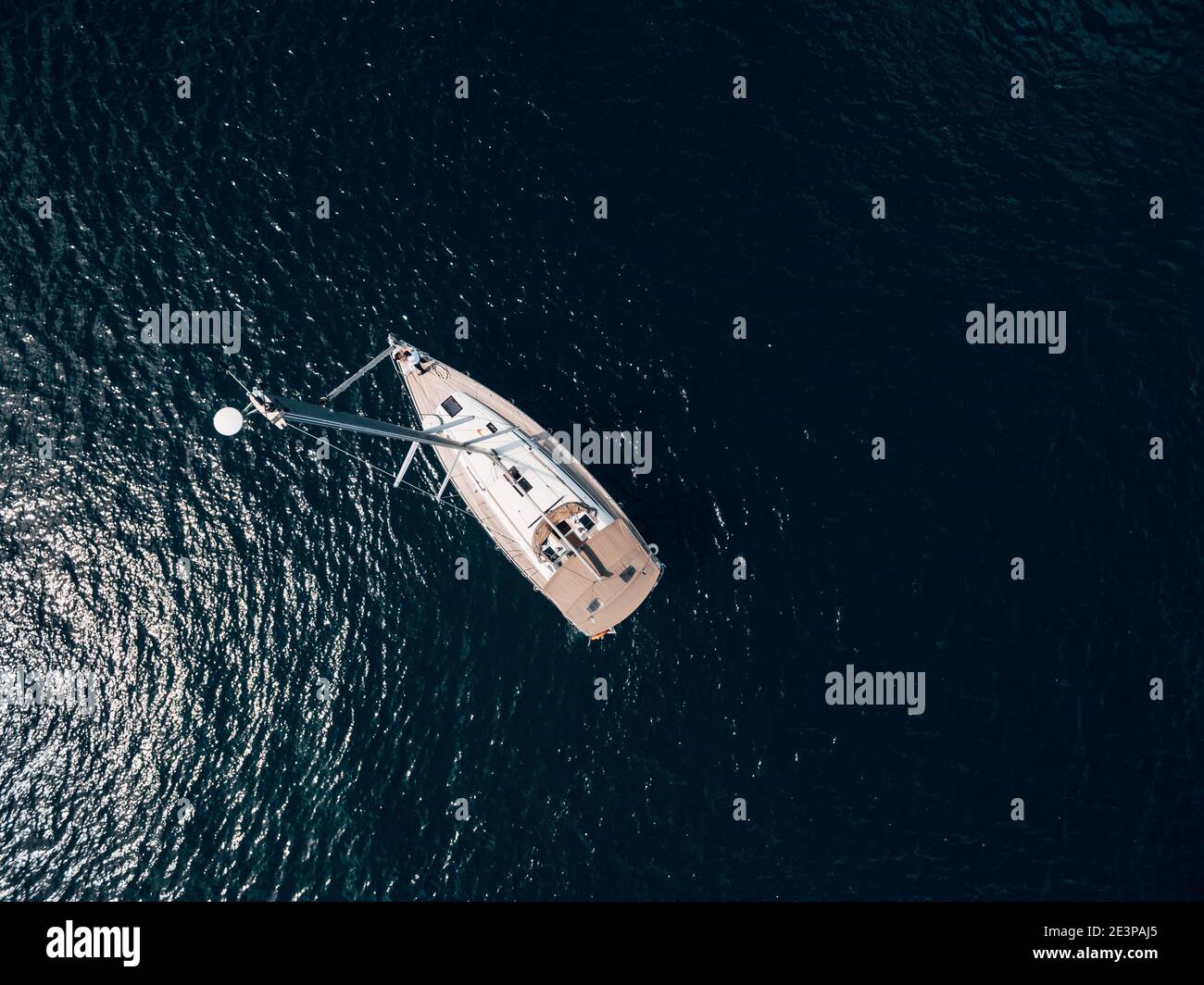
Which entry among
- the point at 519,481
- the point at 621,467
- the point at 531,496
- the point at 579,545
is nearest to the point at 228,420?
the point at 519,481

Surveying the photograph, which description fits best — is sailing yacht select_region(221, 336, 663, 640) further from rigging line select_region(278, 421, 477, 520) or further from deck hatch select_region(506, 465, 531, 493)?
rigging line select_region(278, 421, 477, 520)

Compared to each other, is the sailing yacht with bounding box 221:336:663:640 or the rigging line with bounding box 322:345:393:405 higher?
the rigging line with bounding box 322:345:393:405

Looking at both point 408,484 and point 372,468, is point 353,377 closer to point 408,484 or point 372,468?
point 372,468

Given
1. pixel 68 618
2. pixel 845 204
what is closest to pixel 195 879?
pixel 68 618

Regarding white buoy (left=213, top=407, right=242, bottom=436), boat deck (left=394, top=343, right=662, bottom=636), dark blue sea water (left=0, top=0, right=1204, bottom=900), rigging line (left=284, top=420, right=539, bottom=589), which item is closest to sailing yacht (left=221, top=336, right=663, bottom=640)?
boat deck (left=394, top=343, right=662, bottom=636)

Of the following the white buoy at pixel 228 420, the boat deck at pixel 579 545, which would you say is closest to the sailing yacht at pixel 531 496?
the boat deck at pixel 579 545

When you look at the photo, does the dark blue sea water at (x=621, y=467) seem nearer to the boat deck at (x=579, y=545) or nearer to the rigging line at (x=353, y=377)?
the rigging line at (x=353, y=377)
